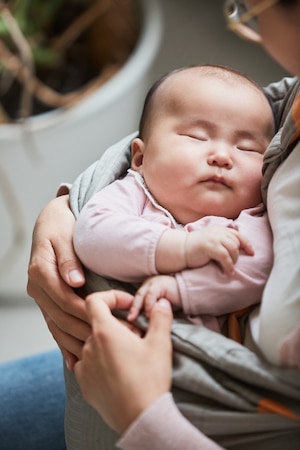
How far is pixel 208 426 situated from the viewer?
766 millimetres

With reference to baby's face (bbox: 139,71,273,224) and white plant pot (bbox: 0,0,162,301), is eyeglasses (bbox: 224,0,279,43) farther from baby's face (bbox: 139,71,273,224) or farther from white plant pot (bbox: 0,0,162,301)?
white plant pot (bbox: 0,0,162,301)

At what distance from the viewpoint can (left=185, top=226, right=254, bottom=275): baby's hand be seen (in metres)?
0.80

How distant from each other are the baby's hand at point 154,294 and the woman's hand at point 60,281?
8 cm

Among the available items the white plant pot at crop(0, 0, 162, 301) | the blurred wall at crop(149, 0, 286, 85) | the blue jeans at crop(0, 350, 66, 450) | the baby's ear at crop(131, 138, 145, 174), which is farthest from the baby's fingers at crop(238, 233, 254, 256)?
the blurred wall at crop(149, 0, 286, 85)

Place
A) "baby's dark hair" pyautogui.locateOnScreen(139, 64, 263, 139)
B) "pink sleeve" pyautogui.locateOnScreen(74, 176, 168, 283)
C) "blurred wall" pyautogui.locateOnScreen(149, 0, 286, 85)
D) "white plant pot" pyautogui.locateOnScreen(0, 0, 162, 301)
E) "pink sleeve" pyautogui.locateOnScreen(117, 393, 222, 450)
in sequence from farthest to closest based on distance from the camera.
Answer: "blurred wall" pyautogui.locateOnScreen(149, 0, 286, 85), "white plant pot" pyautogui.locateOnScreen(0, 0, 162, 301), "baby's dark hair" pyautogui.locateOnScreen(139, 64, 263, 139), "pink sleeve" pyautogui.locateOnScreen(74, 176, 168, 283), "pink sleeve" pyautogui.locateOnScreen(117, 393, 222, 450)

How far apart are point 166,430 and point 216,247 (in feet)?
0.64

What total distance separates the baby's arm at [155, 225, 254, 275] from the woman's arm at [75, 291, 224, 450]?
0.16ft

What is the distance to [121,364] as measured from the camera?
75 cm

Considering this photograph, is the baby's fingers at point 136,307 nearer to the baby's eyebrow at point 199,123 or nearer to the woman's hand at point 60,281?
the woman's hand at point 60,281

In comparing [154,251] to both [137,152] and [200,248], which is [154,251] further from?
[137,152]

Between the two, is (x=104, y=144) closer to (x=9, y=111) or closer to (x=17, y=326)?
(x=9, y=111)

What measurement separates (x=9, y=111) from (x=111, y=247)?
3.37 ft

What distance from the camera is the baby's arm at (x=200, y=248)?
0.81 m

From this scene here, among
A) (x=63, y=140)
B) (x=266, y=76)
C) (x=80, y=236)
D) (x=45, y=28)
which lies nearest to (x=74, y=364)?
(x=80, y=236)
